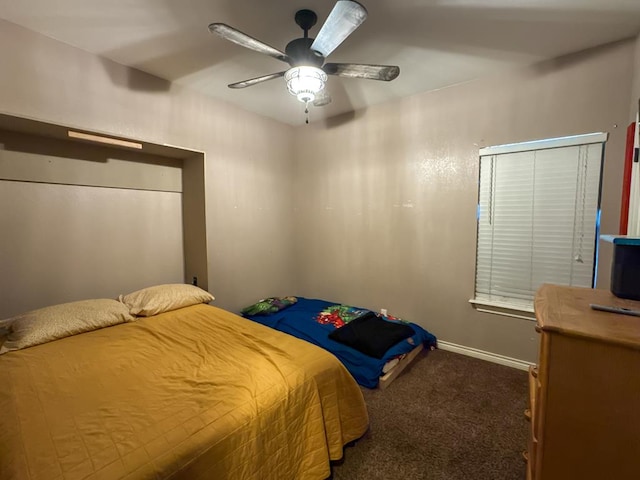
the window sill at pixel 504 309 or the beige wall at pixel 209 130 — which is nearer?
the beige wall at pixel 209 130

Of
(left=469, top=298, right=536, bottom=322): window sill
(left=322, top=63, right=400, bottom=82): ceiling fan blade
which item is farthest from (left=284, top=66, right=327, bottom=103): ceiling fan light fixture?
(left=469, top=298, right=536, bottom=322): window sill

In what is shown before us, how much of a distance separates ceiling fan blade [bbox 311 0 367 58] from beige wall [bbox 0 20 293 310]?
1657mm

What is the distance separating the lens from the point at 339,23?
1.37 metres

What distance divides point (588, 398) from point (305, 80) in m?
1.86

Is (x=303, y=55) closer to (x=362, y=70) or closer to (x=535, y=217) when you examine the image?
(x=362, y=70)

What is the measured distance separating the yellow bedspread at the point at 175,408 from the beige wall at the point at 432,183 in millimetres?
1578

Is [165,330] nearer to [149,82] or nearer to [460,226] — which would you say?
[149,82]

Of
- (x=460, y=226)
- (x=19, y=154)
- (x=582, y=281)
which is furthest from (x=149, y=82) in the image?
(x=582, y=281)

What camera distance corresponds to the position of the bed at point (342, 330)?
7.41 ft

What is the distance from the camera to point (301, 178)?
3760mm

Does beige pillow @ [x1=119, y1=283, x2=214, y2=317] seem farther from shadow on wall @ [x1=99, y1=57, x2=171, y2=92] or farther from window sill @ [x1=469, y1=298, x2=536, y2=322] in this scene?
window sill @ [x1=469, y1=298, x2=536, y2=322]

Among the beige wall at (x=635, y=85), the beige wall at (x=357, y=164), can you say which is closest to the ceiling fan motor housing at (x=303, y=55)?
the beige wall at (x=357, y=164)

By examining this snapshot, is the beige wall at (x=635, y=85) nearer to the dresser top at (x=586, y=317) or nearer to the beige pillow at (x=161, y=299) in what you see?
the dresser top at (x=586, y=317)

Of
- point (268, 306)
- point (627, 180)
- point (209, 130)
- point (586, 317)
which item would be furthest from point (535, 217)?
point (209, 130)
